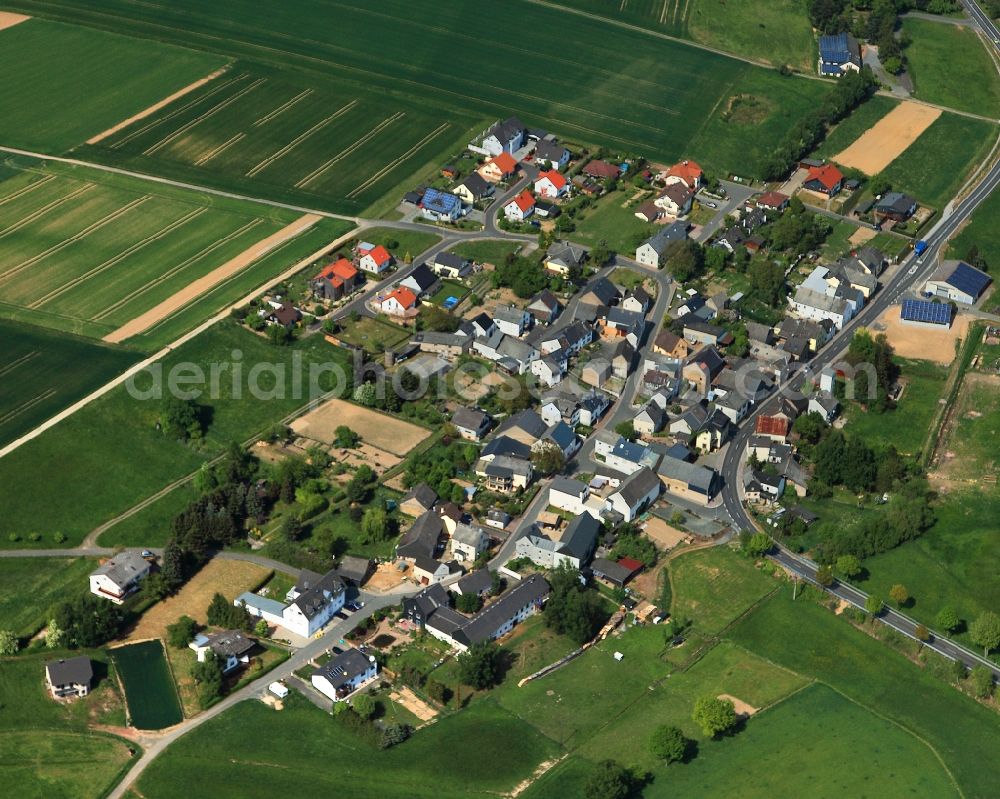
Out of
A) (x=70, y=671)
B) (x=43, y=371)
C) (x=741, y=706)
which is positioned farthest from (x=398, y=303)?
(x=741, y=706)

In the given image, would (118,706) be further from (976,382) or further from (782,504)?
(976,382)

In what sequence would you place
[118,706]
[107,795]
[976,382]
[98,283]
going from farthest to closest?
[98,283] < [976,382] < [118,706] < [107,795]

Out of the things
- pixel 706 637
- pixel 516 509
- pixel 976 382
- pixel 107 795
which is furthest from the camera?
pixel 976 382

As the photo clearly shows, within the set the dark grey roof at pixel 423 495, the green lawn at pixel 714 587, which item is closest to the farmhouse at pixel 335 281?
the dark grey roof at pixel 423 495

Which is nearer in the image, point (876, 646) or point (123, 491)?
point (876, 646)

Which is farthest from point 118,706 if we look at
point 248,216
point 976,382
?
point 976,382

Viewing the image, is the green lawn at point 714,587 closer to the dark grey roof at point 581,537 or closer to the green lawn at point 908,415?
the dark grey roof at point 581,537

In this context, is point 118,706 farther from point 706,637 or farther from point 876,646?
point 876,646

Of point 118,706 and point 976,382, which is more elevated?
point 976,382
